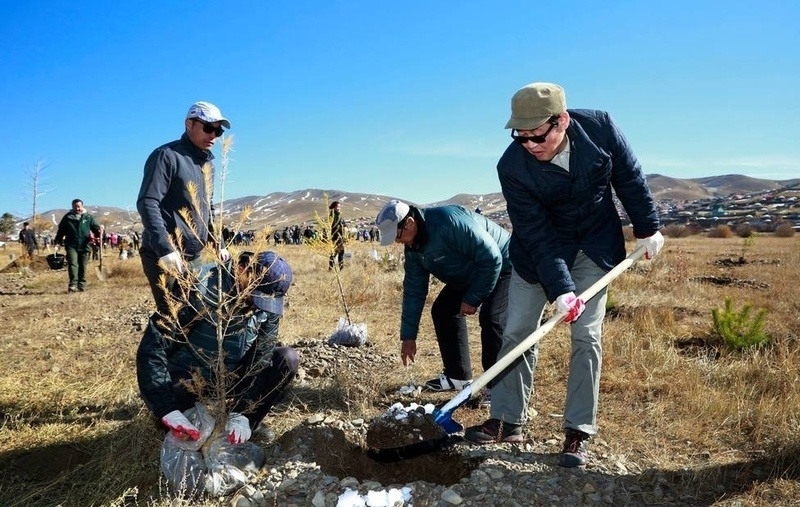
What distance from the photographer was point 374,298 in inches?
297

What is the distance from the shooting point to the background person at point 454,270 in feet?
10.7

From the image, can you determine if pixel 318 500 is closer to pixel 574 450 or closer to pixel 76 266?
pixel 574 450

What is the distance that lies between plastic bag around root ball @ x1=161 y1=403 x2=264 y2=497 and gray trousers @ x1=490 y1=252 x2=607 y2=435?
1336 mm

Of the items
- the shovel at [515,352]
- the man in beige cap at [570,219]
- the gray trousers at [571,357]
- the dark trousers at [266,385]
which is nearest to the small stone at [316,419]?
the dark trousers at [266,385]

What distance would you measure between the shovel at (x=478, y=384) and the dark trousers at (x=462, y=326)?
2.40ft

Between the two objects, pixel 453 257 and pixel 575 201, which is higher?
pixel 575 201

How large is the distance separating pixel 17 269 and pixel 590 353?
15386mm

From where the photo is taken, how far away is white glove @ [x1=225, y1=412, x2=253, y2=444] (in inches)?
103

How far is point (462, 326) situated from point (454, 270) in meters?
0.47

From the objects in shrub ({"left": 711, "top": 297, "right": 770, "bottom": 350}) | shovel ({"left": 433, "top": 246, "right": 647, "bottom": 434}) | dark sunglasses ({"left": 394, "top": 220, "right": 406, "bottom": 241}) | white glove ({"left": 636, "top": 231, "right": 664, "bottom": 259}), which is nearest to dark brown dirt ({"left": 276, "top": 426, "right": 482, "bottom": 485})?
shovel ({"left": 433, "top": 246, "right": 647, "bottom": 434})

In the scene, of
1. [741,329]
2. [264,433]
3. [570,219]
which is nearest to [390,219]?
[570,219]

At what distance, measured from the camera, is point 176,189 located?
10.4ft

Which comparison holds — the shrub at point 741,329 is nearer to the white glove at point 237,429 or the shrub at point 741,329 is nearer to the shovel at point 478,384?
the shovel at point 478,384

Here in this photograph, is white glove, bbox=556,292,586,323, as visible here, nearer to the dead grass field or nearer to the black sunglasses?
the dead grass field
